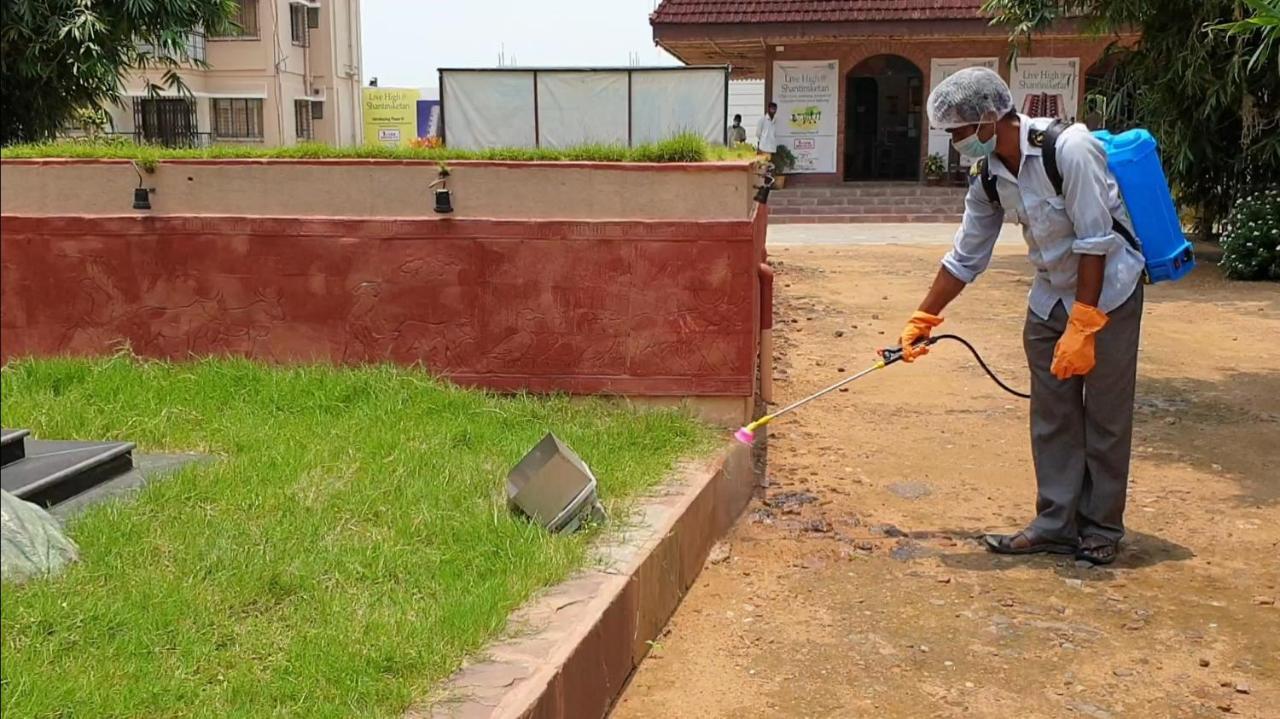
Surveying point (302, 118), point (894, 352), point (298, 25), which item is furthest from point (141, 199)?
point (298, 25)

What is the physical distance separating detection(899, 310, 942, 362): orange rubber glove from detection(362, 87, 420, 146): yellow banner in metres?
39.2

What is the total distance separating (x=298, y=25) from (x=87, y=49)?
102ft

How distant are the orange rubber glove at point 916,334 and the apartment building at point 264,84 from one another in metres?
A: 33.0

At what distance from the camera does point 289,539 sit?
361cm

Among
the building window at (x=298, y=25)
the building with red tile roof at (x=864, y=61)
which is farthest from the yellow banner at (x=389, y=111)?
the building with red tile roof at (x=864, y=61)

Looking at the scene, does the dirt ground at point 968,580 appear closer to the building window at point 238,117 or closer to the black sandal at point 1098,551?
the black sandal at point 1098,551

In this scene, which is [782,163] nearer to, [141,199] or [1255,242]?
[1255,242]

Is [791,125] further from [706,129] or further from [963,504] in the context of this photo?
[963,504]

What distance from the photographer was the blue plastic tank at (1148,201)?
4.43 meters

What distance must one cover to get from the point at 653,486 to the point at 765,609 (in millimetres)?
630

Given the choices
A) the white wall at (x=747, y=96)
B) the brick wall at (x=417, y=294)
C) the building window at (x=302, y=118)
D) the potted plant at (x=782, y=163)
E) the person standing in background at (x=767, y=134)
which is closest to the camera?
the brick wall at (x=417, y=294)

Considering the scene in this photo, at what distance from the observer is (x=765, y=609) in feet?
13.8

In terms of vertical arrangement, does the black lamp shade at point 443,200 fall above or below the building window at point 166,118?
below

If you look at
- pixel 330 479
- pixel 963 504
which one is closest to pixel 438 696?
pixel 330 479
